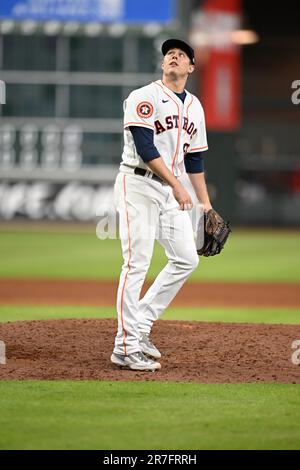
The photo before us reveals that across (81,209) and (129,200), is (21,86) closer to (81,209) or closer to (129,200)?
(81,209)

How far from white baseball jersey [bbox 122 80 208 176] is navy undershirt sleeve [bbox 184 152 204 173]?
174 mm

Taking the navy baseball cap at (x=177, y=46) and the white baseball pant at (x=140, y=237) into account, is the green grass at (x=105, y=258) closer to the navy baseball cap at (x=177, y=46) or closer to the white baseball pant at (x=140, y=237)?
the white baseball pant at (x=140, y=237)

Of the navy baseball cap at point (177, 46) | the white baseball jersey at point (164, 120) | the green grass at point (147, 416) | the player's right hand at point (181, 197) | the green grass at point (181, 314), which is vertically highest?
the navy baseball cap at point (177, 46)

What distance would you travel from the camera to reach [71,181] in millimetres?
23656

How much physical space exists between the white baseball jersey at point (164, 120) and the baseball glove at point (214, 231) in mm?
420

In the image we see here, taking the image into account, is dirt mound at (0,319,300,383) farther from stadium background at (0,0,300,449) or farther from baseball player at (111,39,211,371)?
stadium background at (0,0,300,449)

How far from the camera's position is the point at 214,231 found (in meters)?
6.38

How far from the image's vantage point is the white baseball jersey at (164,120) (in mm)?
5762

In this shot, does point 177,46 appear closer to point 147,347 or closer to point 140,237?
point 140,237

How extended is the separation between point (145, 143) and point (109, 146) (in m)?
18.3

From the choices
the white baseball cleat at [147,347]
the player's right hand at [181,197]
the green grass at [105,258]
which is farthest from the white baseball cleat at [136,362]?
the green grass at [105,258]

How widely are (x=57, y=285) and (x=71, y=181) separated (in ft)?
A: 38.1

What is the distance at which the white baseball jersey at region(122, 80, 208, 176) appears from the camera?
5.76m
